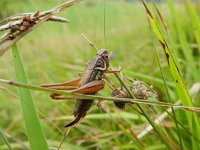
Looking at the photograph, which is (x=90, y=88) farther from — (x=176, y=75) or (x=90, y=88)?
(x=176, y=75)

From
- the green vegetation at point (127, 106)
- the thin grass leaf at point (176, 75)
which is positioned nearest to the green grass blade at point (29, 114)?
the green vegetation at point (127, 106)

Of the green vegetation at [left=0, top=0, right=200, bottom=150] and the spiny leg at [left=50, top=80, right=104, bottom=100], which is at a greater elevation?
the spiny leg at [left=50, top=80, right=104, bottom=100]

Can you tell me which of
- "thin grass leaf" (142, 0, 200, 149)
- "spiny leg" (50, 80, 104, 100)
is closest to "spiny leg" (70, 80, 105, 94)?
"spiny leg" (50, 80, 104, 100)

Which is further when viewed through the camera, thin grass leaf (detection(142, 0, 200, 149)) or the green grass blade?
thin grass leaf (detection(142, 0, 200, 149))

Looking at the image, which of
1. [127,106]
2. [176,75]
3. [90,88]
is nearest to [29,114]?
[90,88]

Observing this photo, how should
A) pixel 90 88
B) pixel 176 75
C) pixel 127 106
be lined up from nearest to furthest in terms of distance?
pixel 90 88, pixel 176 75, pixel 127 106

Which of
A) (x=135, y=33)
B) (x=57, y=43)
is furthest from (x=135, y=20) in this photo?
(x=57, y=43)

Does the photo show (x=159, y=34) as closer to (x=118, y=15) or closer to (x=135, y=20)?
(x=135, y=20)

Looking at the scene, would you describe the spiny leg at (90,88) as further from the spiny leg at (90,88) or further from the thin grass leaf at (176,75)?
the thin grass leaf at (176,75)

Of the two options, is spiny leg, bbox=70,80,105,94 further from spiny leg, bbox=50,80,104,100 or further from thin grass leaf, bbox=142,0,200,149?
thin grass leaf, bbox=142,0,200,149
